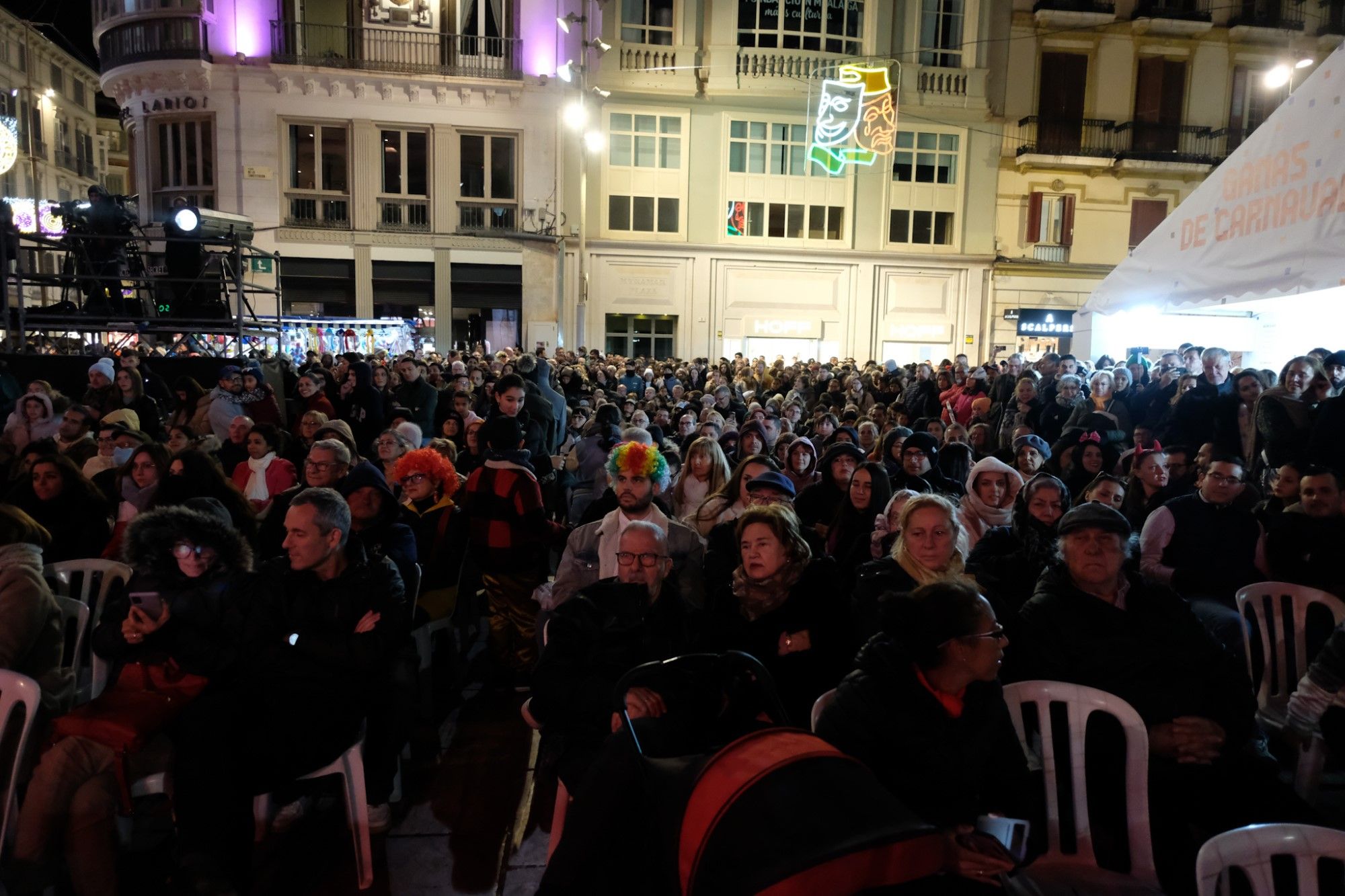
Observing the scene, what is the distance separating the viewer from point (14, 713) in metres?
2.74

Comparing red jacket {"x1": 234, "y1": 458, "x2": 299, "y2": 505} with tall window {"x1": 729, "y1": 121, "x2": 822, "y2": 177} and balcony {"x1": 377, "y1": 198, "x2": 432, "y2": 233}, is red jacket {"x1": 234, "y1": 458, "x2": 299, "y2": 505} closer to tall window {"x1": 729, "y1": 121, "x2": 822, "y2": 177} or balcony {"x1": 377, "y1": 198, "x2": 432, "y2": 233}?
balcony {"x1": 377, "y1": 198, "x2": 432, "y2": 233}

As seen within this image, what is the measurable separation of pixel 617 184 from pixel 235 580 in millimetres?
22168

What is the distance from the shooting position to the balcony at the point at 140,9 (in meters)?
20.8

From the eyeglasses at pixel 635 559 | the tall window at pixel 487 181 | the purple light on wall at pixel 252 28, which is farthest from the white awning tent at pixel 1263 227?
the purple light on wall at pixel 252 28

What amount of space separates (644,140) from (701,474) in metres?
20.4

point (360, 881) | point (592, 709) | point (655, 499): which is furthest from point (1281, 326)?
point (360, 881)

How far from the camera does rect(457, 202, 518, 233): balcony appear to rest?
74.3 feet

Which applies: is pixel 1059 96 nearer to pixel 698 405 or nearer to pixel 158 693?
pixel 698 405

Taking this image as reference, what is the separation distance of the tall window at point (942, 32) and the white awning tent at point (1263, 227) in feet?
66.6

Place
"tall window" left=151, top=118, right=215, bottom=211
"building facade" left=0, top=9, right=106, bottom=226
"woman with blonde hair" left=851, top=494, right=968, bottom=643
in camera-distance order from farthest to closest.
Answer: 1. "building facade" left=0, top=9, right=106, bottom=226
2. "tall window" left=151, top=118, right=215, bottom=211
3. "woman with blonde hair" left=851, top=494, right=968, bottom=643

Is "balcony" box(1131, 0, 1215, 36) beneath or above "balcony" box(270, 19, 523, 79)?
above

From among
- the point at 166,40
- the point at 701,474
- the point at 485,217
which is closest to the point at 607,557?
the point at 701,474

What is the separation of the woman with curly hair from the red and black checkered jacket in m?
0.10

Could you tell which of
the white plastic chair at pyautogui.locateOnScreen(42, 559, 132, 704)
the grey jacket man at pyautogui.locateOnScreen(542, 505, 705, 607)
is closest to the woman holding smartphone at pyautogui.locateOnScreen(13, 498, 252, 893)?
the white plastic chair at pyautogui.locateOnScreen(42, 559, 132, 704)
